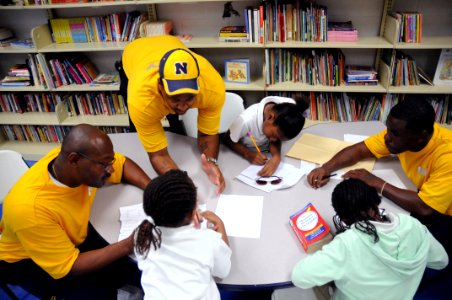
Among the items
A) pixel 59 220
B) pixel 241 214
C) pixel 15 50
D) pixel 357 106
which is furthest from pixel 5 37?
pixel 357 106

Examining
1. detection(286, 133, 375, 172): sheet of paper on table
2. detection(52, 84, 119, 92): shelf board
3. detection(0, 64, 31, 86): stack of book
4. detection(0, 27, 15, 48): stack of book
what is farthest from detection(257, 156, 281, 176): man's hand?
detection(0, 27, 15, 48): stack of book

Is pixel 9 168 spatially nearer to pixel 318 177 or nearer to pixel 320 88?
pixel 318 177

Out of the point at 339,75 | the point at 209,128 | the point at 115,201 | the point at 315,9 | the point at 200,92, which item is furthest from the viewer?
the point at 339,75

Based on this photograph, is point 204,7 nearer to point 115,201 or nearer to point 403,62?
point 403,62

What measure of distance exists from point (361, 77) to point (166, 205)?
7.62 ft

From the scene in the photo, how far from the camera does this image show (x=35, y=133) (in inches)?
143

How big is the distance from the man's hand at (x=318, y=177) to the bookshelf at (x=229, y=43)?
1.37 metres

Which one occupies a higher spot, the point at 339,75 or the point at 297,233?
the point at 339,75

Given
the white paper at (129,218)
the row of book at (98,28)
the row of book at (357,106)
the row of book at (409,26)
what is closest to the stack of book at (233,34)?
the row of book at (357,106)

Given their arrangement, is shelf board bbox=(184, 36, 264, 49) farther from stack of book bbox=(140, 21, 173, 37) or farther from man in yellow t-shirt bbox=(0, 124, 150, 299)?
man in yellow t-shirt bbox=(0, 124, 150, 299)

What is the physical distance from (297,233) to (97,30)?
8.81 feet

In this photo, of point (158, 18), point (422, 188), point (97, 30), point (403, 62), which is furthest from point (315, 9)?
point (97, 30)

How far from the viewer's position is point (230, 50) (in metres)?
3.12

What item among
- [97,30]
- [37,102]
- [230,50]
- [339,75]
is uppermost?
[97,30]
